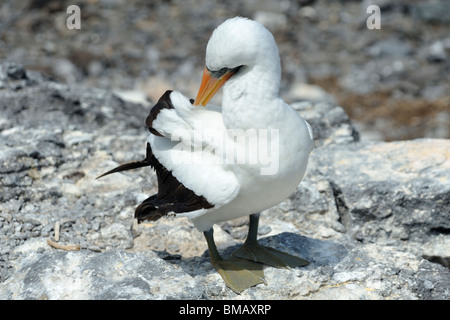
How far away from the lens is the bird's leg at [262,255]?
398 centimetres

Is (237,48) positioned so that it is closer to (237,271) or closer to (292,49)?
(237,271)

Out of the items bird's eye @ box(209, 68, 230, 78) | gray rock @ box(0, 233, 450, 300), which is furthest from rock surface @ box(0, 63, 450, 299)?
bird's eye @ box(209, 68, 230, 78)

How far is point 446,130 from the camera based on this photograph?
10258mm

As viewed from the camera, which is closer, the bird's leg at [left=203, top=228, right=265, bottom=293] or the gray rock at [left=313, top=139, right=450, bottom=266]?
the bird's leg at [left=203, top=228, right=265, bottom=293]

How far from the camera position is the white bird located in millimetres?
3420

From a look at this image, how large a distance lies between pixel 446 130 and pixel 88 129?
6820 millimetres

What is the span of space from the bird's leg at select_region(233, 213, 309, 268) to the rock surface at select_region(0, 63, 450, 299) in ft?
0.27

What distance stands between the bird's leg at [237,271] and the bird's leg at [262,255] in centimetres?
7

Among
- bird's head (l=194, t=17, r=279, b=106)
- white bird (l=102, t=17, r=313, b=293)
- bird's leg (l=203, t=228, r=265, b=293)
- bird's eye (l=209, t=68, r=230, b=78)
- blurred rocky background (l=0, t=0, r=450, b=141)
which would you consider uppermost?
bird's head (l=194, t=17, r=279, b=106)

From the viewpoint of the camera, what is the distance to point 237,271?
385 centimetres

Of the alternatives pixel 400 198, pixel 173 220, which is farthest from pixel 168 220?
pixel 400 198

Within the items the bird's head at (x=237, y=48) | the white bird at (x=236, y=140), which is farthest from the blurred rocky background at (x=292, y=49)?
the bird's head at (x=237, y=48)

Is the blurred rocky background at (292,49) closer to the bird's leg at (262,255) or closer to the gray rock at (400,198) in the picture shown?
the gray rock at (400,198)

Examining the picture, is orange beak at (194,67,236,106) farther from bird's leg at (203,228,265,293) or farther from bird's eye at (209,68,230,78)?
bird's leg at (203,228,265,293)
